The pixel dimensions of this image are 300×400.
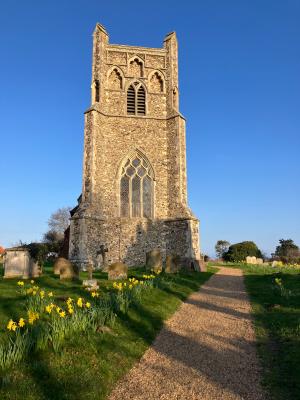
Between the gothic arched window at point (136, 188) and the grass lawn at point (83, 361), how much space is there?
46.8ft

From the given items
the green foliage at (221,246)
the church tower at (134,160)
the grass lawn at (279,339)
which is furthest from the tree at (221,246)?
the grass lawn at (279,339)

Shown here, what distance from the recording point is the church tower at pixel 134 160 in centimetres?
2123

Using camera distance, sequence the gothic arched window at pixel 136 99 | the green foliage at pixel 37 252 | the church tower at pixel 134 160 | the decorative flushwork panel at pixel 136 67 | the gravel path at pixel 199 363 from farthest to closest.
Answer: the decorative flushwork panel at pixel 136 67 → the gothic arched window at pixel 136 99 → the church tower at pixel 134 160 → the green foliage at pixel 37 252 → the gravel path at pixel 199 363

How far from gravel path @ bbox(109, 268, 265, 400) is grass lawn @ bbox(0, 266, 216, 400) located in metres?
0.20

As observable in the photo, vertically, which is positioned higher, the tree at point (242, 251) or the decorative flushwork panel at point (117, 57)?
the decorative flushwork panel at point (117, 57)

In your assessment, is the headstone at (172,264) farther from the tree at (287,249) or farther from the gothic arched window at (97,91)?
the tree at (287,249)

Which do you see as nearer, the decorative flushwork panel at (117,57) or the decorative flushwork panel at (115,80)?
the decorative flushwork panel at (115,80)

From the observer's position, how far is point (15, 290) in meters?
9.05

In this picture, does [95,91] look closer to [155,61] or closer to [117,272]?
[155,61]

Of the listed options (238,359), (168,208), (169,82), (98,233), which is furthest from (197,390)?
(169,82)

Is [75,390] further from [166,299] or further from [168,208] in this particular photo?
[168,208]

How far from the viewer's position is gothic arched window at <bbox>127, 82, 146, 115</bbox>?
24.1m

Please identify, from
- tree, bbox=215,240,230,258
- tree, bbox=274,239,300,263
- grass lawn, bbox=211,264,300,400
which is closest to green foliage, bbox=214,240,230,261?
tree, bbox=215,240,230,258

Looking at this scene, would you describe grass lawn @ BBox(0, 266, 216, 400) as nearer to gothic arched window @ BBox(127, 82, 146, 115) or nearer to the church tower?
the church tower
